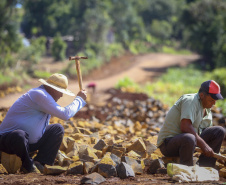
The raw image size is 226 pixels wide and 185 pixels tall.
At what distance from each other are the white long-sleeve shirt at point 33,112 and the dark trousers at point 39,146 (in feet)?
0.37

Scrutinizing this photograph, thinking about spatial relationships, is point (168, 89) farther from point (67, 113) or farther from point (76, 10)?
point (76, 10)

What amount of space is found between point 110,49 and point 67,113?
25.1m

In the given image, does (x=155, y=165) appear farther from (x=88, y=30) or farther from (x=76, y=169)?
(x=88, y=30)

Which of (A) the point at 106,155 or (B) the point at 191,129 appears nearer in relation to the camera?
(B) the point at 191,129

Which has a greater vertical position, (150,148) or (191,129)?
(191,129)

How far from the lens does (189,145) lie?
4.07 meters

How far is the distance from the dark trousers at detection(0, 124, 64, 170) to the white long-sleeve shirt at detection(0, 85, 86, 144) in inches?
4.4

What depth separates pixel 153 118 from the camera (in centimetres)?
977

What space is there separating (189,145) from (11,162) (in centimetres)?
215

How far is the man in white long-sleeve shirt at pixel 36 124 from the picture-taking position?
13.8 feet

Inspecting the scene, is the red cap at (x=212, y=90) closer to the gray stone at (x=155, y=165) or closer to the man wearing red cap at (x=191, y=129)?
the man wearing red cap at (x=191, y=129)

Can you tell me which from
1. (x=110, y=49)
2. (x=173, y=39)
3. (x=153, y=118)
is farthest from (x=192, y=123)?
(x=173, y=39)

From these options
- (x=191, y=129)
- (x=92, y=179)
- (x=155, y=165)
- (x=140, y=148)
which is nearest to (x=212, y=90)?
(x=191, y=129)

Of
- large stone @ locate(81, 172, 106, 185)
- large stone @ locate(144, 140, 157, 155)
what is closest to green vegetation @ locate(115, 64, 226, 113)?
large stone @ locate(144, 140, 157, 155)
